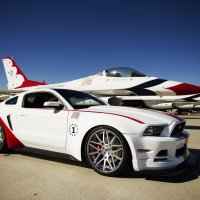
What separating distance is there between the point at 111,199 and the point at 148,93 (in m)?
11.9

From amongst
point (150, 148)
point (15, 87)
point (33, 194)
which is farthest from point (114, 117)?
point (15, 87)

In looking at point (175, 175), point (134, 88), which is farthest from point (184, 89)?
point (175, 175)

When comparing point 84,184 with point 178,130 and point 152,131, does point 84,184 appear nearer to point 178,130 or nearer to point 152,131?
point 152,131

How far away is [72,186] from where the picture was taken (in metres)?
2.90

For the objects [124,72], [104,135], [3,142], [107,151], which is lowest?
[3,142]

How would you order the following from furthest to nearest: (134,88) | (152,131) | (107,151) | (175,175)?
(134,88)
(107,151)
(175,175)
(152,131)

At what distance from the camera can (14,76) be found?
24062 mm

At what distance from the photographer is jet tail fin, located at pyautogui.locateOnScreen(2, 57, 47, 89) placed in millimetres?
22688

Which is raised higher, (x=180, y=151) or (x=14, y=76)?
(x=14, y=76)

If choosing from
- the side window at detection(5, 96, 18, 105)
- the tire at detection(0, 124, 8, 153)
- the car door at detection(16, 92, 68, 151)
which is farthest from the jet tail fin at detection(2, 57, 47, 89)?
the car door at detection(16, 92, 68, 151)

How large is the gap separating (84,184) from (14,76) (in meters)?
23.3

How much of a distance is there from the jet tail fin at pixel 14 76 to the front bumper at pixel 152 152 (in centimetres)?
2006

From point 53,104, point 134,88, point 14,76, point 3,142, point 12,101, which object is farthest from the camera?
point 14,76

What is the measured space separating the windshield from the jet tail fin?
18078 mm
